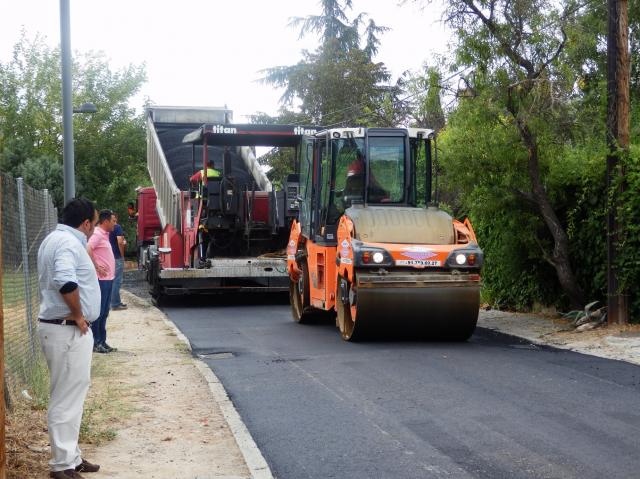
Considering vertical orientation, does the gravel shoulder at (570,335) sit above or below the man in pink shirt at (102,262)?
below

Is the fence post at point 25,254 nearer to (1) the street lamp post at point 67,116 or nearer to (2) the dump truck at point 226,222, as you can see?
(1) the street lamp post at point 67,116

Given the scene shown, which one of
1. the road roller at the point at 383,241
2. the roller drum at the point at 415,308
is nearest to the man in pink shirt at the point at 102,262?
the road roller at the point at 383,241

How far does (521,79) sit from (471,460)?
9120mm

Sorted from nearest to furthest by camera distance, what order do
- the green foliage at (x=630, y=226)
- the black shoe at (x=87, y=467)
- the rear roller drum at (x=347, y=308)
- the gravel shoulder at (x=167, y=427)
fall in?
the black shoe at (x=87, y=467)
the gravel shoulder at (x=167, y=427)
the rear roller drum at (x=347, y=308)
the green foliage at (x=630, y=226)

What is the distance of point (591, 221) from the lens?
14414 mm

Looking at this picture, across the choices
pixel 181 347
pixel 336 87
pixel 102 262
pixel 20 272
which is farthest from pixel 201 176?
pixel 336 87

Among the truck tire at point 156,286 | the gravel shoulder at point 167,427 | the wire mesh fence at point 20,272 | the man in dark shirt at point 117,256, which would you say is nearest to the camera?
the gravel shoulder at point 167,427

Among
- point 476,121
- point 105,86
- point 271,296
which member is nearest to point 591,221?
point 476,121

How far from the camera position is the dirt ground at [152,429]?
6441 mm

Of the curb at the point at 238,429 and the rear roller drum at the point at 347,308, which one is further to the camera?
the rear roller drum at the point at 347,308

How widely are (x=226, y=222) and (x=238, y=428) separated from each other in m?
11.7

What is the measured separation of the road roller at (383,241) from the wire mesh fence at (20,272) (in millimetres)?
3902

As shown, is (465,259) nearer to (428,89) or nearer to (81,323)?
(428,89)

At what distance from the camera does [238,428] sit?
7.60 metres
